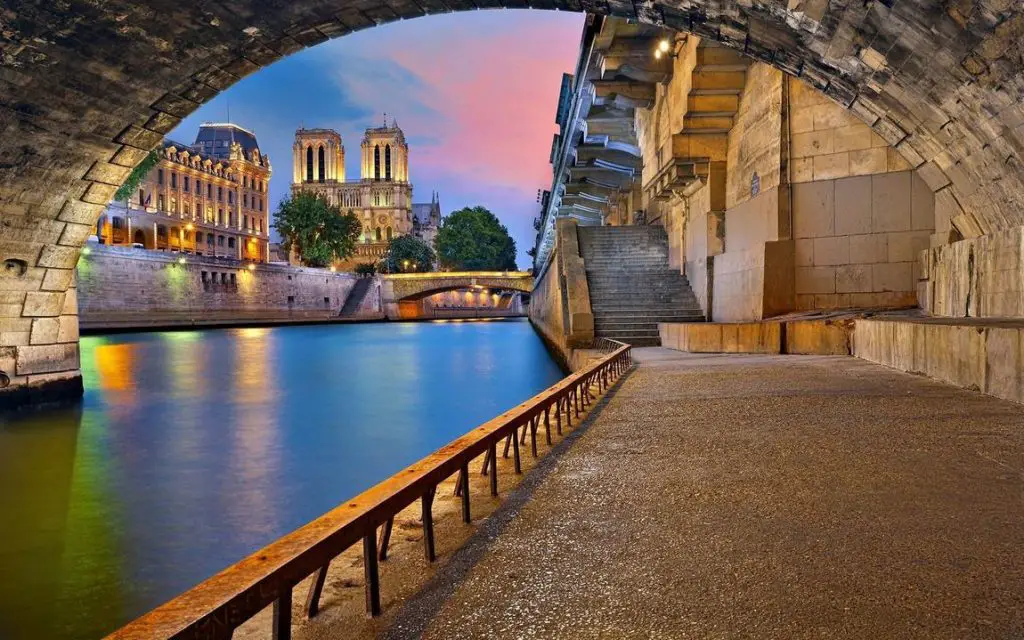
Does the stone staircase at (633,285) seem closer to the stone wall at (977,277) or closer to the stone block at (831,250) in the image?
the stone block at (831,250)

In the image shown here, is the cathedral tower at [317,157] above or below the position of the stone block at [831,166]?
above

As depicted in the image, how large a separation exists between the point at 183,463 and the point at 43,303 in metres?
6.07

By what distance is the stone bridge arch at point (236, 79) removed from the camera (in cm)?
768

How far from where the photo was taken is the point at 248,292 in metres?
58.7

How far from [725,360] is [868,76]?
18.0 ft

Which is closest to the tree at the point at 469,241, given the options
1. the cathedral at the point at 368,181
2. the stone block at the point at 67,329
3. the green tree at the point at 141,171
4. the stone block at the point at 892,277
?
the cathedral at the point at 368,181

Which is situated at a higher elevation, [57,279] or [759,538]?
[57,279]

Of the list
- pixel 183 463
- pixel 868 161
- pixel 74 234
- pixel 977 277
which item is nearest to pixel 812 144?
pixel 868 161

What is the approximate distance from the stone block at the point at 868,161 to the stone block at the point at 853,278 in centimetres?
188

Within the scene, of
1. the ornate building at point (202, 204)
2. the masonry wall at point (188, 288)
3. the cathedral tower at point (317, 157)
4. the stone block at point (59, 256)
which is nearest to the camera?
the stone block at point (59, 256)

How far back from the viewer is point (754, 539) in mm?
3467

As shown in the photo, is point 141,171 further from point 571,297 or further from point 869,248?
point 869,248

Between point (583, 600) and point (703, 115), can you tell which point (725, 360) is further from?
point (583, 600)

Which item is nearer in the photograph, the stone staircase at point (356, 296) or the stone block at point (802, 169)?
the stone block at point (802, 169)
